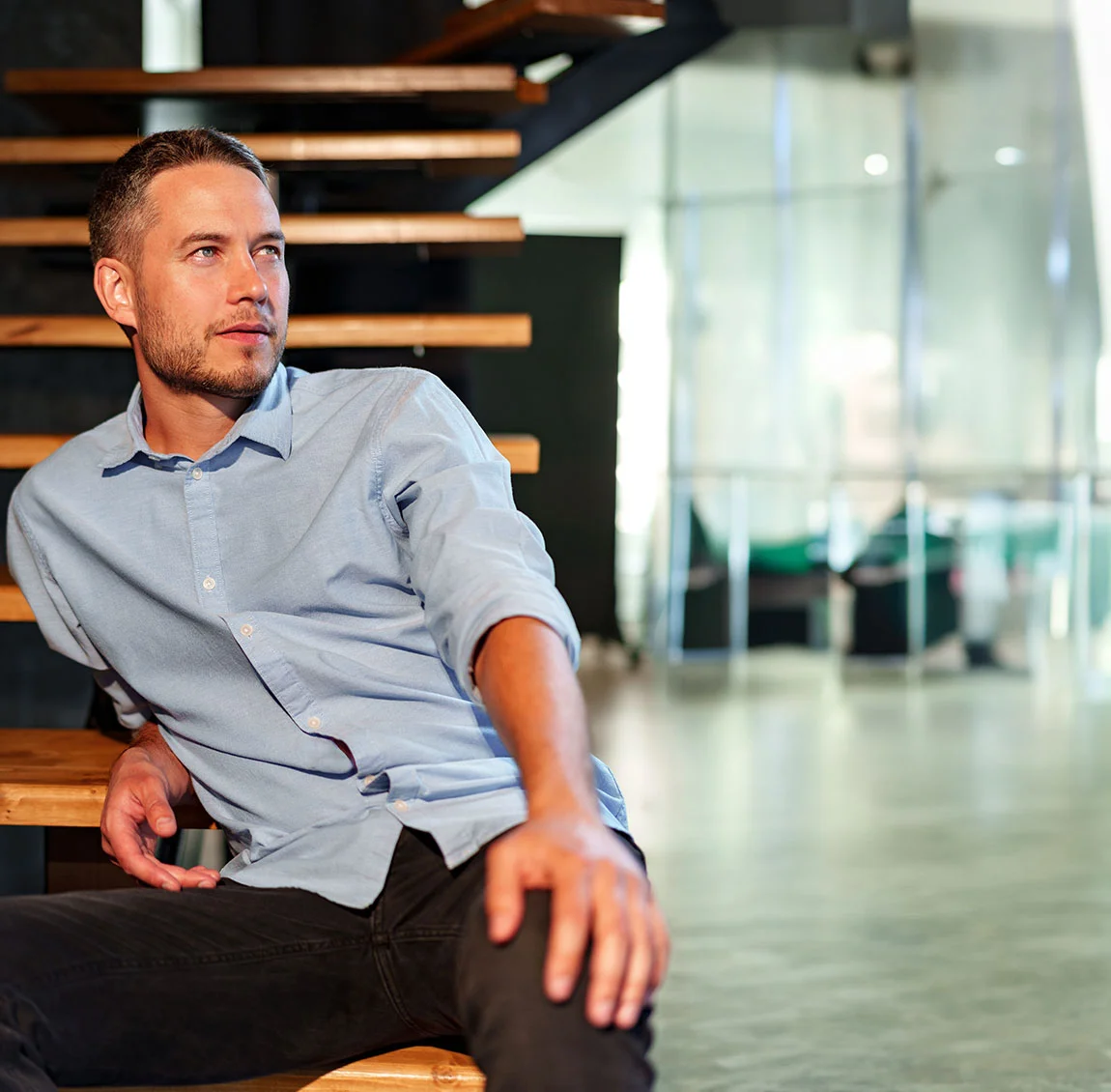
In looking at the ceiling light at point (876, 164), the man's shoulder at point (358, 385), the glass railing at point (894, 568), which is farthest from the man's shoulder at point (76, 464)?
the ceiling light at point (876, 164)

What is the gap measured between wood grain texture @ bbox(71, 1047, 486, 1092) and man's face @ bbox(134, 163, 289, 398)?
0.73m

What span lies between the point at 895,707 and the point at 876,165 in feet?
15.9

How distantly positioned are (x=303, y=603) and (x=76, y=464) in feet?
1.17

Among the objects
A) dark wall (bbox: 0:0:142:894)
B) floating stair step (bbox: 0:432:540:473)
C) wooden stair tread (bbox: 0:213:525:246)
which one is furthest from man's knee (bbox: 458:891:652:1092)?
dark wall (bbox: 0:0:142:894)

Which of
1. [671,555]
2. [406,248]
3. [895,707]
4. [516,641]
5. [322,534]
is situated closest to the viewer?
[516,641]

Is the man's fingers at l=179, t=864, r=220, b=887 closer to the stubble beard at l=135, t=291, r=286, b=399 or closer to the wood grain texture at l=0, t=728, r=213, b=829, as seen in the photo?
the wood grain texture at l=0, t=728, r=213, b=829

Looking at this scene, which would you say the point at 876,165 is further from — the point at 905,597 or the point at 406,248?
the point at 406,248

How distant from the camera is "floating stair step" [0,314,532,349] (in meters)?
2.73

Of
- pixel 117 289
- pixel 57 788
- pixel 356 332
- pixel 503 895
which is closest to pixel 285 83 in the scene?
pixel 356 332

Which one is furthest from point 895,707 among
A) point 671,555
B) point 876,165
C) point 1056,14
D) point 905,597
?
point 1056,14

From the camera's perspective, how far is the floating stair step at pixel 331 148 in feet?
10.2

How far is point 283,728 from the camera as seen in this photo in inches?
59.3

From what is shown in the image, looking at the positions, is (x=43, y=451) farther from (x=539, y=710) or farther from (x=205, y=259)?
(x=539, y=710)

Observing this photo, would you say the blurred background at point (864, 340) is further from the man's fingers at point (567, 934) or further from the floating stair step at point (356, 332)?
the man's fingers at point (567, 934)
